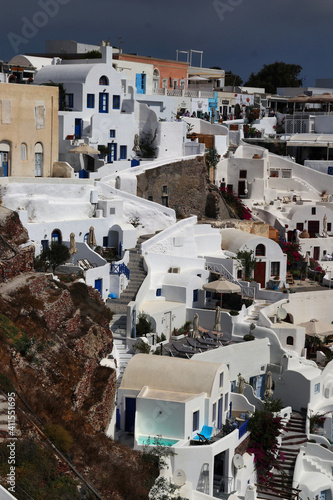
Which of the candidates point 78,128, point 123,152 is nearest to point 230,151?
point 123,152

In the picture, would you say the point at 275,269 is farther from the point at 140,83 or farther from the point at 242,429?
the point at 140,83

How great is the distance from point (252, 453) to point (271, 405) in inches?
158

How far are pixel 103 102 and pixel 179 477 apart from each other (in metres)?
28.1

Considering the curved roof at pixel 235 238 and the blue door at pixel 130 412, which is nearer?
the blue door at pixel 130 412

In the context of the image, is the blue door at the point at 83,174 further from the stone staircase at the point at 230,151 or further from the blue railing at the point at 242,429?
the blue railing at the point at 242,429

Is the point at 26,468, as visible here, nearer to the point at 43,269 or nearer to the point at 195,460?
the point at 195,460

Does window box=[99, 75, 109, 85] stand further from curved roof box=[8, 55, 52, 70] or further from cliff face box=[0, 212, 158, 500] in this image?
cliff face box=[0, 212, 158, 500]

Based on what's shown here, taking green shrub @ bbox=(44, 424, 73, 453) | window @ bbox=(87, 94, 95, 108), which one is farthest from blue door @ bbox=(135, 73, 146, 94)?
green shrub @ bbox=(44, 424, 73, 453)

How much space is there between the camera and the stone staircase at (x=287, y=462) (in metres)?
32.0

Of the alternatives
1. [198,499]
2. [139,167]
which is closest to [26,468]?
[198,499]

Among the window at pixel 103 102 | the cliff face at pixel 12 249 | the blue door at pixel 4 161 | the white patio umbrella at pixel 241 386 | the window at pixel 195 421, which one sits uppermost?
the window at pixel 103 102

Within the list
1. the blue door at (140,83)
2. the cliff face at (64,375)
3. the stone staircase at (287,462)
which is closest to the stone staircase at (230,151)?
the blue door at (140,83)

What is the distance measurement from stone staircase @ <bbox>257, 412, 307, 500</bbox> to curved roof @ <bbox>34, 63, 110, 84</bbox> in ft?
70.9

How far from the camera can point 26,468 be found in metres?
20.3
